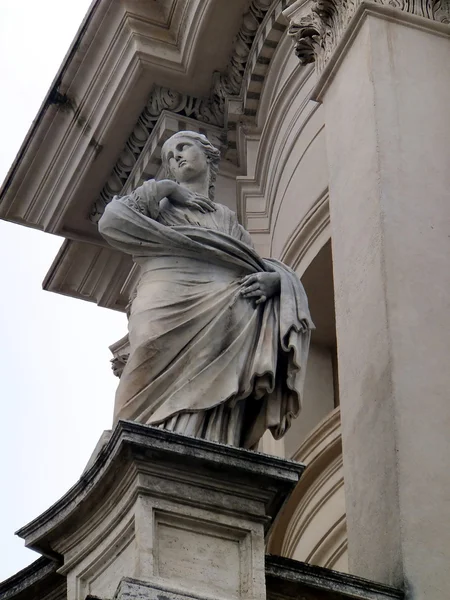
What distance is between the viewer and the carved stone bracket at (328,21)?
14.1 metres

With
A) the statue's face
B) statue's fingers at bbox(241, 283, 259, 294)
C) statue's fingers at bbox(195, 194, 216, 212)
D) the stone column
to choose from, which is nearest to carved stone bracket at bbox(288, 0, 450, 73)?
the stone column

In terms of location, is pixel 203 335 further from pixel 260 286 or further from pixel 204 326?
pixel 260 286

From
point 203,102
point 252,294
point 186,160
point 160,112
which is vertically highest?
point 203,102

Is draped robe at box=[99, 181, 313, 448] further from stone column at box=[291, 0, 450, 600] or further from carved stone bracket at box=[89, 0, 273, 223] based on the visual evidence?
carved stone bracket at box=[89, 0, 273, 223]

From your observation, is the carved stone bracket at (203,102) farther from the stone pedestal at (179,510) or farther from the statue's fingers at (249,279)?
the stone pedestal at (179,510)

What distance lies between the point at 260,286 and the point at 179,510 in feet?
6.08

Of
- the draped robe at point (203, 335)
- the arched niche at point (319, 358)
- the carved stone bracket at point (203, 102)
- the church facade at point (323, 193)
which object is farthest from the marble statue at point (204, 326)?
the carved stone bracket at point (203, 102)

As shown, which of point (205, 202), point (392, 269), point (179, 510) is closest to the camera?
point (179, 510)

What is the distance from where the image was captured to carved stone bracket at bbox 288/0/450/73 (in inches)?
556

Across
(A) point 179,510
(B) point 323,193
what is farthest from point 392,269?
(B) point 323,193

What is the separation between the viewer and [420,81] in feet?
44.6

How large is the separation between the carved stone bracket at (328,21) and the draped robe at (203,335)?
2579 mm

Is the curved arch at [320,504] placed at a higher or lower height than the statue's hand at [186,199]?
higher

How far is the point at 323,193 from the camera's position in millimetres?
16844
